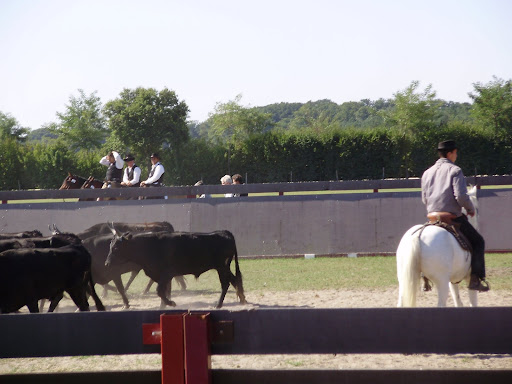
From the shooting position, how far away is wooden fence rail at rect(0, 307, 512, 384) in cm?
351

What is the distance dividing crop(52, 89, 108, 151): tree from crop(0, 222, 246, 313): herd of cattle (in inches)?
2967

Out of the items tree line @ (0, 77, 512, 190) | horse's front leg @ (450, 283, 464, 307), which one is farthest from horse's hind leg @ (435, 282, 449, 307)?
tree line @ (0, 77, 512, 190)

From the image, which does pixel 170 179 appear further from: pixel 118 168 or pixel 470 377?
pixel 470 377

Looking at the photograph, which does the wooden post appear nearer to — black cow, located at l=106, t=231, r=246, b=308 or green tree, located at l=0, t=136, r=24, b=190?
black cow, located at l=106, t=231, r=246, b=308

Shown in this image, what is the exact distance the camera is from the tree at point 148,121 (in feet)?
196

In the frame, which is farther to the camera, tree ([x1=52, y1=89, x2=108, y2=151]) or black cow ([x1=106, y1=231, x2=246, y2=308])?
tree ([x1=52, y1=89, x2=108, y2=151])

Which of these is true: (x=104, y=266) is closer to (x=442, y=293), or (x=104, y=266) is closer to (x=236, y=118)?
(x=442, y=293)

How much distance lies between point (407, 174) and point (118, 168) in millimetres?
38296

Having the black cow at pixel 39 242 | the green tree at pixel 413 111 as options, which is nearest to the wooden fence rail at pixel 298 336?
the black cow at pixel 39 242

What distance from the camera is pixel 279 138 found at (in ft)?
184

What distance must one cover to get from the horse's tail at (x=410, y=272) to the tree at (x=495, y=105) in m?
56.8

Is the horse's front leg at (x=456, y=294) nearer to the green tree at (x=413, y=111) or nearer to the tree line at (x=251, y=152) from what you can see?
the tree line at (x=251, y=152)

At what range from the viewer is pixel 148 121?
199 feet

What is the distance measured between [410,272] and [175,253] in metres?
4.52
